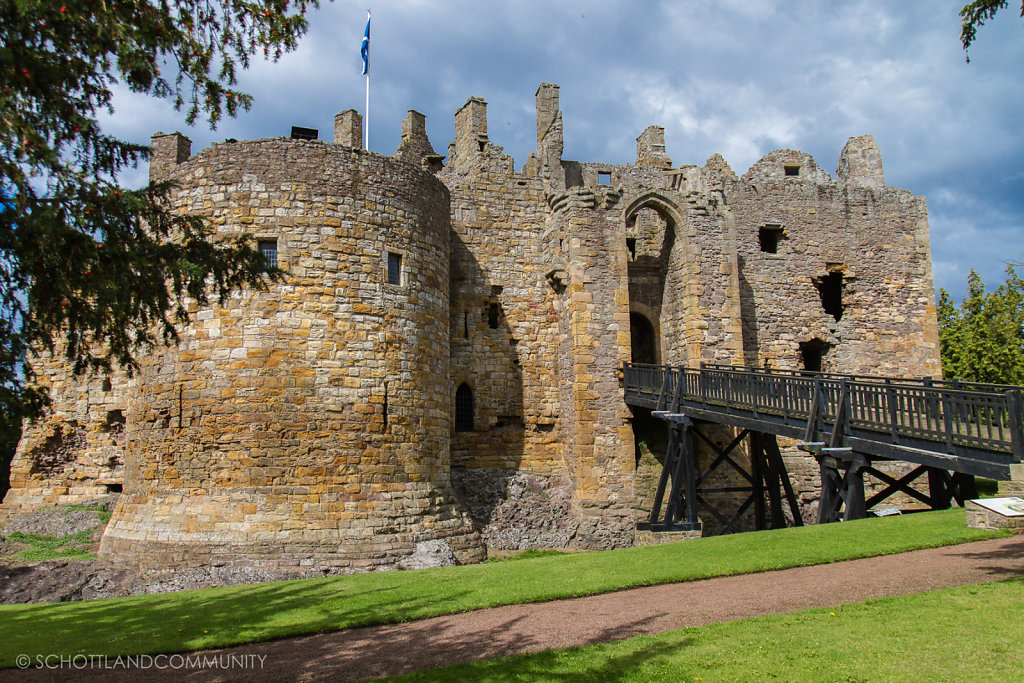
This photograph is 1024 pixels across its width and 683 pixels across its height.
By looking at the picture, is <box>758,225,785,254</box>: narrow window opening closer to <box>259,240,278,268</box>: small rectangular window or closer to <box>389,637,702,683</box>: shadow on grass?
<box>259,240,278,268</box>: small rectangular window

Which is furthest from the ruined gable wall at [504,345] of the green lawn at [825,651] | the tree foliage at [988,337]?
the tree foliage at [988,337]

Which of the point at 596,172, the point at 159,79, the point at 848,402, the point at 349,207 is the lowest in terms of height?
the point at 848,402

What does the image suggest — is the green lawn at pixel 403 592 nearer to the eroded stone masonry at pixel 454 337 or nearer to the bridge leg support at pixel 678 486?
the eroded stone masonry at pixel 454 337

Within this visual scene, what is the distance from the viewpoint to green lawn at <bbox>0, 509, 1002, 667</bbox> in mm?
8453

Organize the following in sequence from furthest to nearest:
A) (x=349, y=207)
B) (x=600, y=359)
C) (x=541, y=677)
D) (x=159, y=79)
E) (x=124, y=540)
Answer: (x=600, y=359), (x=349, y=207), (x=124, y=540), (x=159, y=79), (x=541, y=677)

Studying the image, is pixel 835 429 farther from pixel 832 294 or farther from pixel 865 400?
pixel 832 294

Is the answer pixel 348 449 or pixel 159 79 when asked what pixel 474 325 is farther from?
pixel 159 79

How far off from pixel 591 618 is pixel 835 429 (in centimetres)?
667

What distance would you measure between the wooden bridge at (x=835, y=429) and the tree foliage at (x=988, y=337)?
599 inches

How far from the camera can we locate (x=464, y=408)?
19.2 m

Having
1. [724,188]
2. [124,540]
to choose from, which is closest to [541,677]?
[124,540]

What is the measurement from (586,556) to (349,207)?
8069mm

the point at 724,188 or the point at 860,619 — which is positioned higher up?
the point at 724,188

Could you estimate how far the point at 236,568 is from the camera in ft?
41.7
